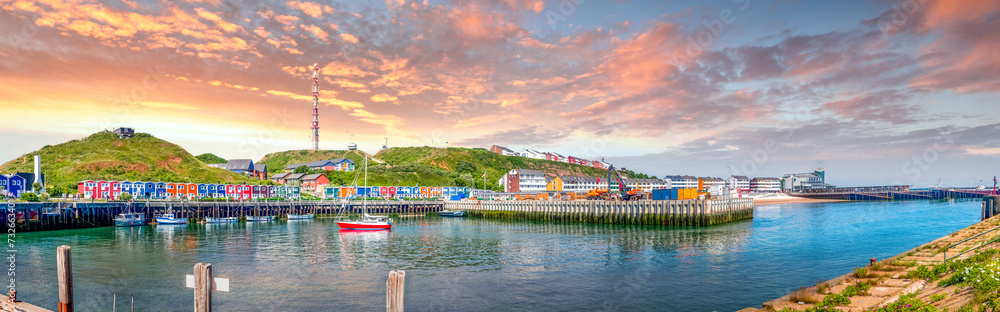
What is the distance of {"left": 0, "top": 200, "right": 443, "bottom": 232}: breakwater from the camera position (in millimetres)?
64875

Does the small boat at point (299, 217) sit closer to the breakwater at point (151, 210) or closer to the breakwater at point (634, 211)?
the breakwater at point (151, 210)

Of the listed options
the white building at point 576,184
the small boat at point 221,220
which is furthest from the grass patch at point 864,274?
the white building at point 576,184

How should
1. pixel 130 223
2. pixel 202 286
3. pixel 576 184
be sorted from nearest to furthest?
pixel 202 286, pixel 130 223, pixel 576 184

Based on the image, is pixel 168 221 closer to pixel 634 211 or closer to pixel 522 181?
pixel 634 211

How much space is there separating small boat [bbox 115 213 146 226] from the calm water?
10590 millimetres

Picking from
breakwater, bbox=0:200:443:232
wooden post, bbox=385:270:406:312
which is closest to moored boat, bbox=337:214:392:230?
breakwater, bbox=0:200:443:232

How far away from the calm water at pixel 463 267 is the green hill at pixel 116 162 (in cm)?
7649

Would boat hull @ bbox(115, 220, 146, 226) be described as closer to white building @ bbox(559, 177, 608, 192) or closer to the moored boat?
the moored boat

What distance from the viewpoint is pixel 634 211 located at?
249 ft

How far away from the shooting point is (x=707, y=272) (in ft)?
111

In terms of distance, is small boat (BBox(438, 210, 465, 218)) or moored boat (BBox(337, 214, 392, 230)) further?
small boat (BBox(438, 210, 465, 218))

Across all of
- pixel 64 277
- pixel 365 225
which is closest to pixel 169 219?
pixel 365 225

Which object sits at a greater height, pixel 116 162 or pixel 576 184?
pixel 116 162

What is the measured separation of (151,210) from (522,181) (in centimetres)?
11943
